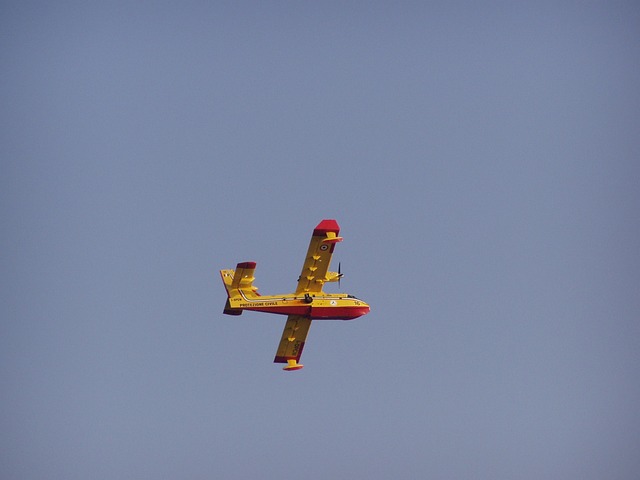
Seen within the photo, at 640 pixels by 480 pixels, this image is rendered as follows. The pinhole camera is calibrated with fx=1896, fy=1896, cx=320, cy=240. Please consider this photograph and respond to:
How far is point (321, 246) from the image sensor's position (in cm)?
16050

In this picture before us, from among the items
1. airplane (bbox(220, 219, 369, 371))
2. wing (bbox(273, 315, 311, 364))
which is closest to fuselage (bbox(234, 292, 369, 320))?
airplane (bbox(220, 219, 369, 371))

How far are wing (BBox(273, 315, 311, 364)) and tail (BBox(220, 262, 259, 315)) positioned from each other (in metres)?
4.52

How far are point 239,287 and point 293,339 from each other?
7.26m

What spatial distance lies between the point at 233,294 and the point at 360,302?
1106 cm

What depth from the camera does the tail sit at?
161 metres

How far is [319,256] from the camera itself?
161 metres

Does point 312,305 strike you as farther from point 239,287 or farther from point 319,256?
point 239,287

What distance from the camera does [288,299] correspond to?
16100 centimetres

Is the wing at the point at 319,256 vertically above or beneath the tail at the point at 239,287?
above

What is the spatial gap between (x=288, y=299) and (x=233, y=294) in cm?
478

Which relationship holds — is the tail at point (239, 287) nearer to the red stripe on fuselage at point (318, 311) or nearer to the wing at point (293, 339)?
the red stripe on fuselage at point (318, 311)

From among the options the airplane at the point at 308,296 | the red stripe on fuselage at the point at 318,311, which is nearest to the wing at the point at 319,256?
the airplane at the point at 308,296

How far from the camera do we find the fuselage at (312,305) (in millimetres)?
160625

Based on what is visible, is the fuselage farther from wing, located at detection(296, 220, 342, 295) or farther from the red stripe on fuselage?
wing, located at detection(296, 220, 342, 295)
